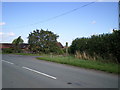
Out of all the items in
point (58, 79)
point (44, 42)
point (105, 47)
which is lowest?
point (58, 79)

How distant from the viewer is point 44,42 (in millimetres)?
36469

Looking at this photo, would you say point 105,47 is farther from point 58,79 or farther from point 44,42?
point 44,42

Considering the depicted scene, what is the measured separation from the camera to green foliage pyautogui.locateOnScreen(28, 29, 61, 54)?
36.3 m

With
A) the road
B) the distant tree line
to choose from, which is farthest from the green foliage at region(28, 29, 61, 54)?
the road

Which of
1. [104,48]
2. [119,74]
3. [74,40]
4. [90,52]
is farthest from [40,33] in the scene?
[119,74]

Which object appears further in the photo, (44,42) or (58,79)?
(44,42)

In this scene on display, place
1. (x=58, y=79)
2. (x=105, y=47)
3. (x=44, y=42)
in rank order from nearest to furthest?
(x=58, y=79) → (x=105, y=47) → (x=44, y=42)

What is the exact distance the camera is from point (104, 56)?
48.5ft

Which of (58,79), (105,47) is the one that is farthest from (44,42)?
(58,79)

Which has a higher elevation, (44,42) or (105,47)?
(44,42)

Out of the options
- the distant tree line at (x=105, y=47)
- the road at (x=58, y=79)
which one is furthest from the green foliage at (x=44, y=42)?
the road at (x=58, y=79)

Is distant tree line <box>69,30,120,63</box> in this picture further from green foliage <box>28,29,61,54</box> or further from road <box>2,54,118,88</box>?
green foliage <box>28,29,61,54</box>

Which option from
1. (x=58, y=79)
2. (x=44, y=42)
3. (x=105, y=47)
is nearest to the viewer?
(x=58, y=79)

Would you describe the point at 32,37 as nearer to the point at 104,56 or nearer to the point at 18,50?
the point at 18,50
